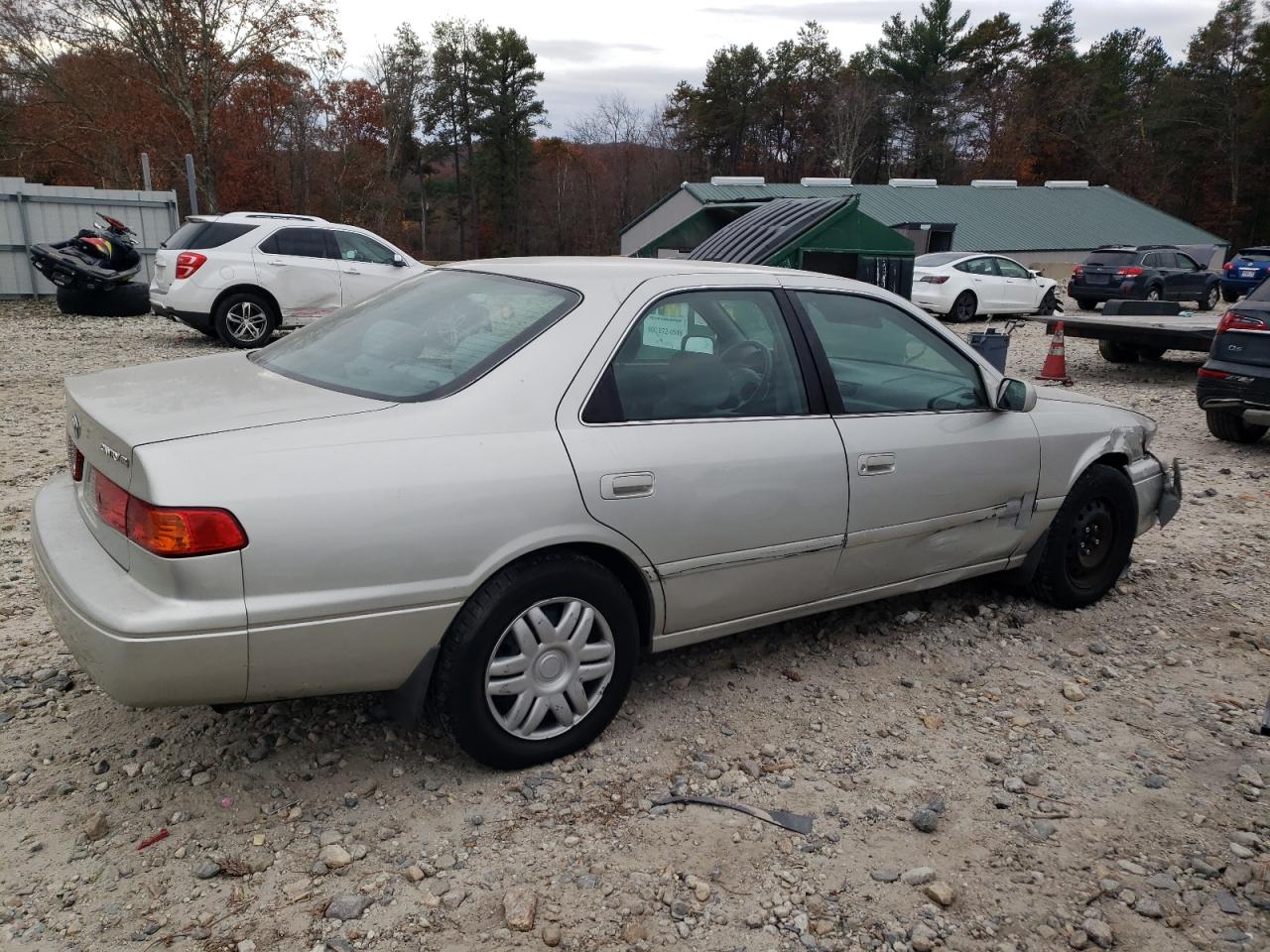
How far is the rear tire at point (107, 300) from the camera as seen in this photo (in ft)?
50.2

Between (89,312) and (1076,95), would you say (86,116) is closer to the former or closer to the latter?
(89,312)

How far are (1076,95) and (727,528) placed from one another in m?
64.9

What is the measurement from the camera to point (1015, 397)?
4.00 meters

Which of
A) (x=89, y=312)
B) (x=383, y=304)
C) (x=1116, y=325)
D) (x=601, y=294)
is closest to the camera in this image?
(x=601, y=294)

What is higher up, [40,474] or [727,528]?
[727,528]

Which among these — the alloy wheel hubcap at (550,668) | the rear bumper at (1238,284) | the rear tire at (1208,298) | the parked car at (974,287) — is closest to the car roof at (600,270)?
the alloy wheel hubcap at (550,668)

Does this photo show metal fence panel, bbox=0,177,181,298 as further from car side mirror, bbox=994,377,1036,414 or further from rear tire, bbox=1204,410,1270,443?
car side mirror, bbox=994,377,1036,414

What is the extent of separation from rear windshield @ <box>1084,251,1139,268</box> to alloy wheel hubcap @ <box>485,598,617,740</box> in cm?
2224

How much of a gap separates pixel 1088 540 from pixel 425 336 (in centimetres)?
325

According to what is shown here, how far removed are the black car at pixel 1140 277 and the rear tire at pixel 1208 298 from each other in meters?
0.03

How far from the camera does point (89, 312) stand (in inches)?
612

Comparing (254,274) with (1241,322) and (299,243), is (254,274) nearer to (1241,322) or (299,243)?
(299,243)

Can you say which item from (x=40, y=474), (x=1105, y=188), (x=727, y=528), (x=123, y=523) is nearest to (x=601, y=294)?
(x=727, y=528)

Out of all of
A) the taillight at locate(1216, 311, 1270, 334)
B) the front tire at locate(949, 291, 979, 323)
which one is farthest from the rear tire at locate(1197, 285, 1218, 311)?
the taillight at locate(1216, 311, 1270, 334)
